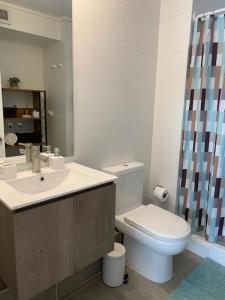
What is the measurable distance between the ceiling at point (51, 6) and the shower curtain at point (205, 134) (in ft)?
3.44

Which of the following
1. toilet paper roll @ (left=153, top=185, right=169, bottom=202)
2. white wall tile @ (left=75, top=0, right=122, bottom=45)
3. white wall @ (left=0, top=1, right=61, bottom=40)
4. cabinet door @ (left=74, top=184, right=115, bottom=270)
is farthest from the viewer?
toilet paper roll @ (left=153, top=185, right=169, bottom=202)

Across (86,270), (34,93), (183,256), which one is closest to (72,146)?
(34,93)

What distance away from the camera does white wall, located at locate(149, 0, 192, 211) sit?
6.67 ft

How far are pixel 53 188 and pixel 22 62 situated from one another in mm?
802

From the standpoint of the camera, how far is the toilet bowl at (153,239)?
1618 millimetres

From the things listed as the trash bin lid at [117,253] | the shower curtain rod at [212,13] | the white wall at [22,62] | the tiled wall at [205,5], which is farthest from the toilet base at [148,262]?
the tiled wall at [205,5]

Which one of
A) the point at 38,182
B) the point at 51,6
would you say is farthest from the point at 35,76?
the point at 38,182

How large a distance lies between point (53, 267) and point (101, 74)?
1358mm

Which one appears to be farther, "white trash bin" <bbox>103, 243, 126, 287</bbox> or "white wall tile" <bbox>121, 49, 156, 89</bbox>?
"white wall tile" <bbox>121, 49, 156, 89</bbox>

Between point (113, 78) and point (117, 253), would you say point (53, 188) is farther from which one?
point (113, 78)

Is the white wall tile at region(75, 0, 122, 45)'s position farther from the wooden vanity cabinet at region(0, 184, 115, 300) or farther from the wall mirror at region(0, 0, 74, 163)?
the wooden vanity cabinet at region(0, 184, 115, 300)

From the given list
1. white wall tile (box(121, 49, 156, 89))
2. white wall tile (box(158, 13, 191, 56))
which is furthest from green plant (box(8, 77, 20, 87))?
white wall tile (box(158, 13, 191, 56))

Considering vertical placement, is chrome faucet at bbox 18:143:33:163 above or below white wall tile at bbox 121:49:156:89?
below

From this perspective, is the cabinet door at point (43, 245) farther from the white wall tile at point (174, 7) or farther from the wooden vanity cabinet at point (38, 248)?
the white wall tile at point (174, 7)
